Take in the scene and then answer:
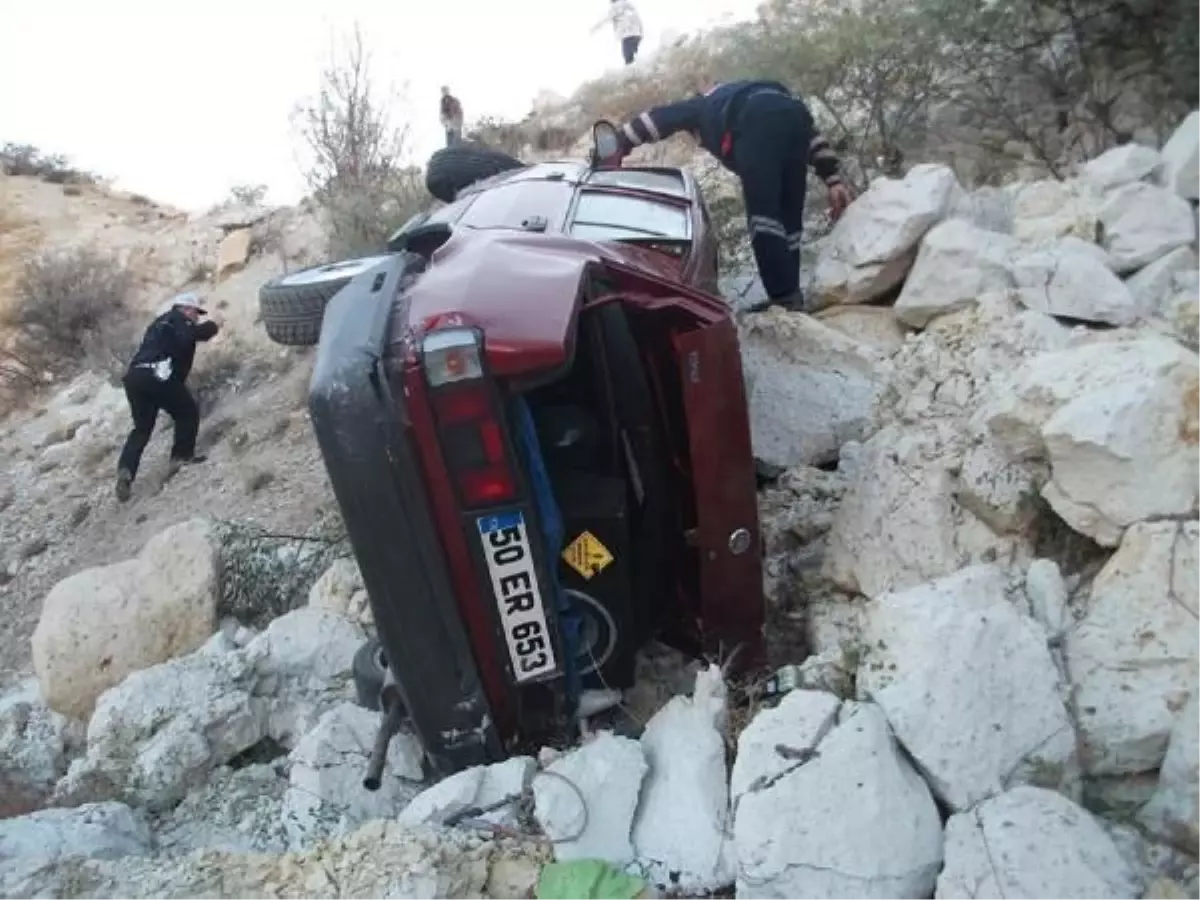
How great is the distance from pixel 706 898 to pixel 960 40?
6.37m

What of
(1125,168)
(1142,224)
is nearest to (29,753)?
(1142,224)

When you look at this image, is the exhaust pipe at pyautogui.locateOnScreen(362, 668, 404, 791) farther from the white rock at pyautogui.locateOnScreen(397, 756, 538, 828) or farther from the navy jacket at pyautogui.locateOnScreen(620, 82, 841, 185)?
the navy jacket at pyautogui.locateOnScreen(620, 82, 841, 185)

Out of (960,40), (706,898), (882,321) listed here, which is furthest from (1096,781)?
(960,40)

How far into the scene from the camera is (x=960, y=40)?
24.6 feet

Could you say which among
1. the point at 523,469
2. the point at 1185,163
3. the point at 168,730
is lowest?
the point at 168,730

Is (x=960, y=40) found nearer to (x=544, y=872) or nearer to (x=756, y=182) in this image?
(x=756, y=182)

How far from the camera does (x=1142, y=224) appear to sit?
16.5 ft

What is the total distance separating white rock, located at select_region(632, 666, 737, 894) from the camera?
261cm

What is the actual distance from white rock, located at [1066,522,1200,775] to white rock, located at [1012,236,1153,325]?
170 cm

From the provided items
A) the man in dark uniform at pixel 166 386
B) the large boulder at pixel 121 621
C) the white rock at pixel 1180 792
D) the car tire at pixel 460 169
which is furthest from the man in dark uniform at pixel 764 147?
the man in dark uniform at pixel 166 386

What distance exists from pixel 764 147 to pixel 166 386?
4.58 metres

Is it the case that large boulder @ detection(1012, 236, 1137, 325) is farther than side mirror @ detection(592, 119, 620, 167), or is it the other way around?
side mirror @ detection(592, 119, 620, 167)

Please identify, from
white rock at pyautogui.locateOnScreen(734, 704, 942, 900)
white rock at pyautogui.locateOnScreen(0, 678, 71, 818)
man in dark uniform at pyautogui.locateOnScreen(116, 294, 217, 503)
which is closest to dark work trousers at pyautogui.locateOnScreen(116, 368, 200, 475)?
man in dark uniform at pyautogui.locateOnScreen(116, 294, 217, 503)

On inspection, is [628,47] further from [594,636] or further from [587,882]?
[587,882]
